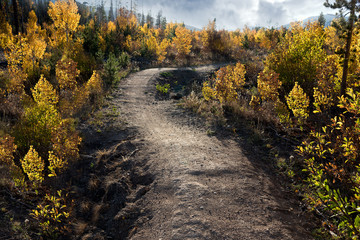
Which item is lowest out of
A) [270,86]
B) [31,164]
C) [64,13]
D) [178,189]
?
[178,189]

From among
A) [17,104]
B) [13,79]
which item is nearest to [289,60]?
[17,104]

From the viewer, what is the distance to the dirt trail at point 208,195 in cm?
331

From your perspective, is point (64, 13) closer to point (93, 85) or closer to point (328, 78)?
point (93, 85)

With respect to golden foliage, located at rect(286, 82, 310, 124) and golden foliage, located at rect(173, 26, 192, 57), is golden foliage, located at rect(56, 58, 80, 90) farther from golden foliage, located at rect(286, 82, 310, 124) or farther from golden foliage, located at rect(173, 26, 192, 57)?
golden foliage, located at rect(173, 26, 192, 57)

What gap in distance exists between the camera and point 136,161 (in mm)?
5609

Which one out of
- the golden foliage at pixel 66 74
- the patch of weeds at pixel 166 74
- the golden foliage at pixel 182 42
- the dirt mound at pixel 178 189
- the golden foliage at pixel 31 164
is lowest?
the dirt mound at pixel 178 189

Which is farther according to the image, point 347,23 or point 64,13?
point 64,13

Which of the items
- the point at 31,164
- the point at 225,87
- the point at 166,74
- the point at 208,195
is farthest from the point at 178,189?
the point at 166,74

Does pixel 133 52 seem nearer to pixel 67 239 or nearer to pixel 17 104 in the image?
pixel 17 104

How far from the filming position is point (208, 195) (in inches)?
157

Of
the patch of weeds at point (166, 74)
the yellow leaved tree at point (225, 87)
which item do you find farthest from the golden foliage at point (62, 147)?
the patch of weeds at point (166, 74)

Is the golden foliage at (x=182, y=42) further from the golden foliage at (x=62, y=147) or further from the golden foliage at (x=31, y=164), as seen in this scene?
the golden foliage at (x=31, y=164)

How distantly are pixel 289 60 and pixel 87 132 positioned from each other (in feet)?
27.6

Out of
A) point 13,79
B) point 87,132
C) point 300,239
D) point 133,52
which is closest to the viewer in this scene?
point 300,239
